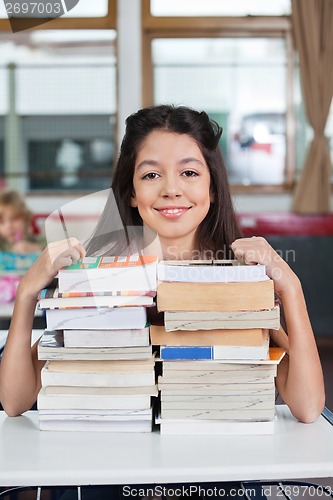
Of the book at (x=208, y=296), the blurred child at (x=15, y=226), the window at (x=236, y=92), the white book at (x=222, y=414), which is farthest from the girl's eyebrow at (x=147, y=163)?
the window at (x=236, y=92)

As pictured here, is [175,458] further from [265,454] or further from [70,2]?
[70,2]

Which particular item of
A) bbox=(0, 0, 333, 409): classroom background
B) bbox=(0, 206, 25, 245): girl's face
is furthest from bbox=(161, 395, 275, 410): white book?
bbox=(0, 0, 333, 409): classroom background

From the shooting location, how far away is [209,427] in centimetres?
121

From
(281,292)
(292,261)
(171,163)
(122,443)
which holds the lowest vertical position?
(292,261)

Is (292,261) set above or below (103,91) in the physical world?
below

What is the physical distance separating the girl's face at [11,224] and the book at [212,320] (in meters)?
3.83

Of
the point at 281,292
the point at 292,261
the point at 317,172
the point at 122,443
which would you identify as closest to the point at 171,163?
the point at 281,292

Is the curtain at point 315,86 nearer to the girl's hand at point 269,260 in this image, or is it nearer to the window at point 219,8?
the window at point 219,8

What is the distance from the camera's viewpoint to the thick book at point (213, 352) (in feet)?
3.93

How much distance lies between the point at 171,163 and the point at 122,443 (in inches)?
25.7

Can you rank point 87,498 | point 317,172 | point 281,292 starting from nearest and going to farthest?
point 281,292 < point 87,498 < point 317,172

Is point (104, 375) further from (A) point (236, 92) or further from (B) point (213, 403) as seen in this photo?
(A) point (236, 92)

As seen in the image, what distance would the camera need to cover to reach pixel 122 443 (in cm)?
117

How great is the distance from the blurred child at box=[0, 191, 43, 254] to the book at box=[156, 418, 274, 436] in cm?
343
